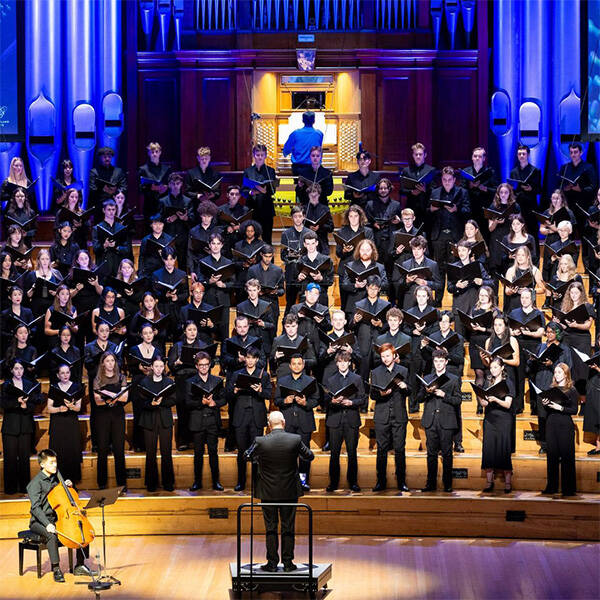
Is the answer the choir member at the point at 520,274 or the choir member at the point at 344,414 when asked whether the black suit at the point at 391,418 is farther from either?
the choir member at the point at 520,274

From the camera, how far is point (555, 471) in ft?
29.6

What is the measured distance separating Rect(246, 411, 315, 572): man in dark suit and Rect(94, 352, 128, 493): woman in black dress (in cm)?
A: 189

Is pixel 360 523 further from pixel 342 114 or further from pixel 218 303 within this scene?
pixel 342 114

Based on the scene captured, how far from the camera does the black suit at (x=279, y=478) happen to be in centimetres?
754

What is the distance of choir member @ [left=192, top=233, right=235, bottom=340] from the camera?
32.4 feet

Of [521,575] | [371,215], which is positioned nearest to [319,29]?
[371,215]

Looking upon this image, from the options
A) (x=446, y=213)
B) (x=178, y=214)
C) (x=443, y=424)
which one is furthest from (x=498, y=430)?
(x=178, y=214)

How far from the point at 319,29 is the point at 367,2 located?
0.52m

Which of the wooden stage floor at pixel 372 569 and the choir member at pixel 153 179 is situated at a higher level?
the choir member at pixel 153 179

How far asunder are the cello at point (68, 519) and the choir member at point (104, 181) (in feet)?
11.6

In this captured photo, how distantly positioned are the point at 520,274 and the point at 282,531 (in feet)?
10.4

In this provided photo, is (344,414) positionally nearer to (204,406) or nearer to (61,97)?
(204,406)

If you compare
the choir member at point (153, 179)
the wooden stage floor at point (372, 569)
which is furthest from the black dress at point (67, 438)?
the choir member at point (153, 179)

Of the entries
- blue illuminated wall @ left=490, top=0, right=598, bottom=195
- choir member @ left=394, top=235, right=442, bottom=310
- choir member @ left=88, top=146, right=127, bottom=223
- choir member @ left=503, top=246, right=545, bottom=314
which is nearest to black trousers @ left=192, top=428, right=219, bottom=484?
choir member @ left=394, top=235, right=442, bottom=310
